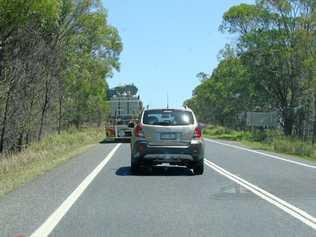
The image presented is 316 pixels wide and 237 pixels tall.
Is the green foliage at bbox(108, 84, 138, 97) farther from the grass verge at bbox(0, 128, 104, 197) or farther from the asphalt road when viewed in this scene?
the asphalt road

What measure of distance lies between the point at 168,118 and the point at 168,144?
75cm

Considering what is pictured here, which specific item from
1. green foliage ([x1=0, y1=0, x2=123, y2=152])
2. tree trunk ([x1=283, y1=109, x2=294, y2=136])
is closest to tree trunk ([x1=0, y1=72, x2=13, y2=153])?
green foliage ([x1=0, y1=0, x2=123, y2=152])

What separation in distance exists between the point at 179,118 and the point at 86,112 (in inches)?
2080

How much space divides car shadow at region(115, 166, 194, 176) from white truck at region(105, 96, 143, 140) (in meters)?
25.9

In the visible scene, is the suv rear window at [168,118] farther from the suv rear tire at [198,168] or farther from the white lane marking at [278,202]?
the white lane marking at [278,202]

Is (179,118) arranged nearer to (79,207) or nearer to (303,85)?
(79,207)

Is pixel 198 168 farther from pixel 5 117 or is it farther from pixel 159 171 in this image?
pixel 5 117

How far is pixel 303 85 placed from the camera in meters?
58.4

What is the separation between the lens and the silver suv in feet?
58.3

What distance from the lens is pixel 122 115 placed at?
165 feet

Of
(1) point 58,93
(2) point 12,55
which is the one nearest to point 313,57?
(1) point 58,93

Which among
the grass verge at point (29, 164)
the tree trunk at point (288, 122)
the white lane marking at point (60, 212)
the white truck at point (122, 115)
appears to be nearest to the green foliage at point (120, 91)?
the white truck at point (122, 115)

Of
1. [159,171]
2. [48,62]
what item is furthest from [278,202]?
[48,62]

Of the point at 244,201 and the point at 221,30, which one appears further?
the point at 221,30
